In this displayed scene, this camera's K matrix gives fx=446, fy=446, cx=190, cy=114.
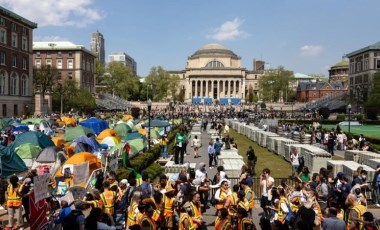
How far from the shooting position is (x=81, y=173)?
56.6 ft

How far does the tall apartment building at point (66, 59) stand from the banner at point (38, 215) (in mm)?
88546

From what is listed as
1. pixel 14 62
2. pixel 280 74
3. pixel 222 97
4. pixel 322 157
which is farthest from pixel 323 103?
pixel 322 157

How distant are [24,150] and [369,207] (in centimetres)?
1828

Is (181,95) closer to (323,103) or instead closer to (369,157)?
(323,103)

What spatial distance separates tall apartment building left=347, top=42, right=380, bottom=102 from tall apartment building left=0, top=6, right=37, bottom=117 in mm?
62072

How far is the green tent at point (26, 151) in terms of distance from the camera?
2491 centimetres

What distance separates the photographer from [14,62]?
68.3 meters

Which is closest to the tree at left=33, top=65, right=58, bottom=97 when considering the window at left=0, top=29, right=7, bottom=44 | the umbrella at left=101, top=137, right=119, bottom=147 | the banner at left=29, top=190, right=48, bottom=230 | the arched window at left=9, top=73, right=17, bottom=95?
the arched window at left=9, top=73, right=17, bottom=95

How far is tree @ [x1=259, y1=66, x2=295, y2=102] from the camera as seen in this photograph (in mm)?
131000

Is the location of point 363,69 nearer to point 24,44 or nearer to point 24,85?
point 24,44

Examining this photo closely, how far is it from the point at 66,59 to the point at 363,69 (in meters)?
67.6

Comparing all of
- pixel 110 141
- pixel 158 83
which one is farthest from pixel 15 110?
pixel 158 83

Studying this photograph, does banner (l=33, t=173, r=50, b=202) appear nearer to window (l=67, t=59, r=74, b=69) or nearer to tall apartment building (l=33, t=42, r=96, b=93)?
tall apartment building (l=33, t=42, r=96, b=93)

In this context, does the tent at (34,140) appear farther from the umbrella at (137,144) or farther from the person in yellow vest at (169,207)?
the person in yellow vest at (169,207)
